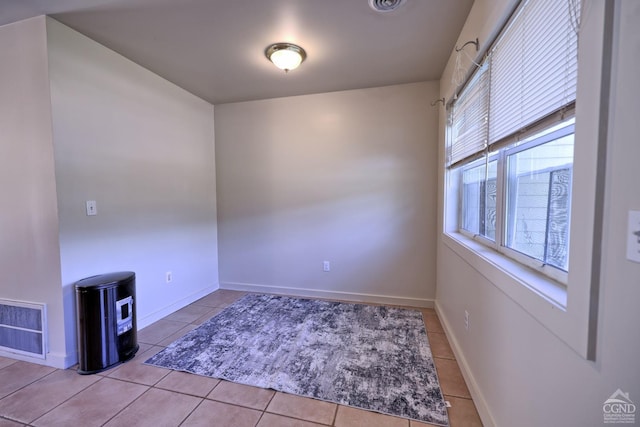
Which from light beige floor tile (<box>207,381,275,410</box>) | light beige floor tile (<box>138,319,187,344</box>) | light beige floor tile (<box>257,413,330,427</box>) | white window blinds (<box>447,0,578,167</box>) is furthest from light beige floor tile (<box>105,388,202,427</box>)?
white window blinds (<box>447,0,578,167</box>)

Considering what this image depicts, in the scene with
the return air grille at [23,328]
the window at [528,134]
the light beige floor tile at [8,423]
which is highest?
the window at [528,134]

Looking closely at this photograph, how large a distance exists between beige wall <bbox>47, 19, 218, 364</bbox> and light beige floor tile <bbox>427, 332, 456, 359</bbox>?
8.92ft

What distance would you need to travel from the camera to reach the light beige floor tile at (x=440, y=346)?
2025 millimetres

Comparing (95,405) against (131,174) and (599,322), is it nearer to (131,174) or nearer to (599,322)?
(131,174)

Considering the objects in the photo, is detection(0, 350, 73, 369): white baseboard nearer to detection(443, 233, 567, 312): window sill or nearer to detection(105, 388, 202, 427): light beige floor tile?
detection(105, 388, 202, 427): light beige floor tile

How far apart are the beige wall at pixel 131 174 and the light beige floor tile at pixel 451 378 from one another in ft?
8.91

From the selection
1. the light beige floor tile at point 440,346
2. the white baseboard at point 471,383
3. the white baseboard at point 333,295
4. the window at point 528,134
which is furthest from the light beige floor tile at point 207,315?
the window at point 528,134

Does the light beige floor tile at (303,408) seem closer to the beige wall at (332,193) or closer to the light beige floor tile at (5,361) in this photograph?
the beige wall at (332,193)

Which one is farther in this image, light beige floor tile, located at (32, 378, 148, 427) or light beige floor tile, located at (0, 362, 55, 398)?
light beige floor tile, located at (0, 362, 55, 398)

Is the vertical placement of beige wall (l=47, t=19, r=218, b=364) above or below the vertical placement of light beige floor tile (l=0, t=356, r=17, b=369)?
above

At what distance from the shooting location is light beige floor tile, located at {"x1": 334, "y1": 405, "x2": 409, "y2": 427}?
1410mm

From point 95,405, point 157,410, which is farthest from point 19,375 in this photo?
point 157,410

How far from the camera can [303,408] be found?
5.00 feet

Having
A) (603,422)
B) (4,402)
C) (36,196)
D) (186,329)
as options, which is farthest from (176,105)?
(603,422)
